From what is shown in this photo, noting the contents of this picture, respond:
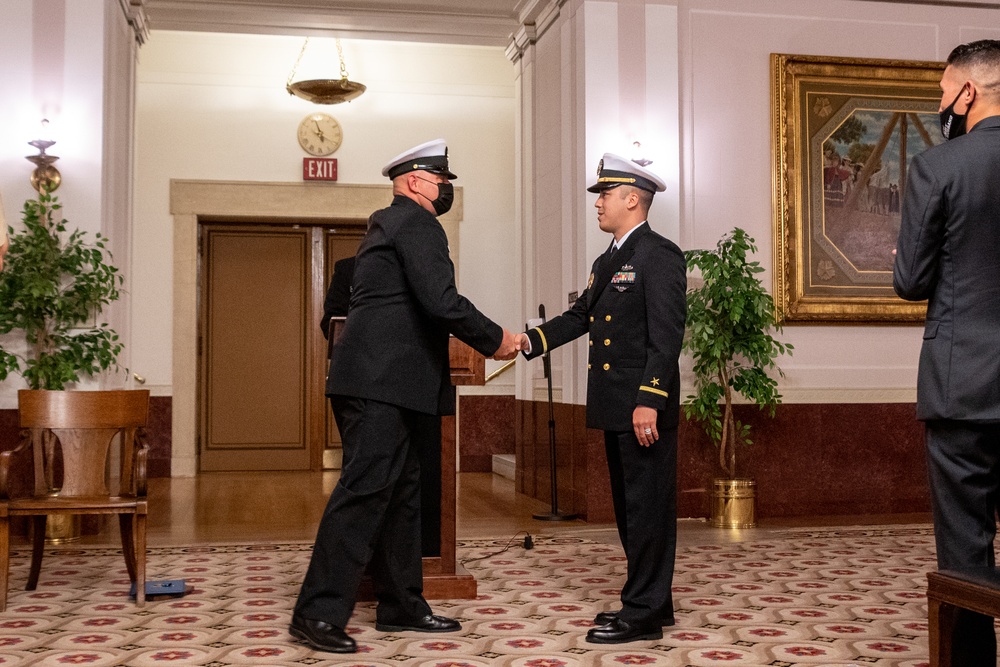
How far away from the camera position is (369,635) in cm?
355

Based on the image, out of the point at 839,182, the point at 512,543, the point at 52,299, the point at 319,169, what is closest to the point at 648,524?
the point at 512,543

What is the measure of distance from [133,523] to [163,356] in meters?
5.93

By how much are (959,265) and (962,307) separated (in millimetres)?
97

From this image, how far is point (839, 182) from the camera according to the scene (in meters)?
6.97

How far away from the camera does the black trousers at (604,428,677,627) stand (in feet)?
11.4

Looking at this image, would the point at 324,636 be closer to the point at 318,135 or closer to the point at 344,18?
the point at 344,18

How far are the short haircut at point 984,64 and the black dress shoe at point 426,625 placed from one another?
7.52ft

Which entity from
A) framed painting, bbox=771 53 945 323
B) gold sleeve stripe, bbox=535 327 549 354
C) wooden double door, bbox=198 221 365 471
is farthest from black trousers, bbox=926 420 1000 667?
wooden double door, bbox=198 221 365 471

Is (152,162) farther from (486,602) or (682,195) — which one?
(486,602)

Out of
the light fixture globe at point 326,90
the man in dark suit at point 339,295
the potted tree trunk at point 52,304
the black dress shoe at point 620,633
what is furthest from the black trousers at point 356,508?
the light fixture globe at point 326,90

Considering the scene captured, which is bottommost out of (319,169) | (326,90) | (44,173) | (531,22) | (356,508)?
(356,508)

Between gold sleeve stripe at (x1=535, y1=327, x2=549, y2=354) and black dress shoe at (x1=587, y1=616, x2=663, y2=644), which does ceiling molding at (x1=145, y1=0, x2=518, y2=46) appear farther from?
black dress shoe at (x1=587, y1=616, x2=663, y2=644)

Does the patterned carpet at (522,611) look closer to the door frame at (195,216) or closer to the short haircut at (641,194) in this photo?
the short haircut at (641,194)

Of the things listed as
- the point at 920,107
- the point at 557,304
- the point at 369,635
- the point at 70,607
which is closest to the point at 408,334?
the point at 369,635
